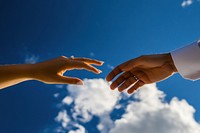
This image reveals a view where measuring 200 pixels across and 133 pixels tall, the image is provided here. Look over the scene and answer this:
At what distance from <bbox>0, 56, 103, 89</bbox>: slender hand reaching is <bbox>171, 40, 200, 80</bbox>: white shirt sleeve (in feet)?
5.78

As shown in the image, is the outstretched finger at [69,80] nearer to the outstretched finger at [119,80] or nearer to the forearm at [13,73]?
the forearm at [13,73]

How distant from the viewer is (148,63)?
202 inches

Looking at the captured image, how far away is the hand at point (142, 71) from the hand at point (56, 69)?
3.51 ft

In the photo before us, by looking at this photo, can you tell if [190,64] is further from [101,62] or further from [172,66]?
→ [101,62]

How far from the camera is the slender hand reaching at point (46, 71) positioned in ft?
12.8

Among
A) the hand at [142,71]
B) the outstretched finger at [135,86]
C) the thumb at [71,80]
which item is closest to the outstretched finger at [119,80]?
the hand at [142,71]

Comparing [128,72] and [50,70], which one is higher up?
[128,72]

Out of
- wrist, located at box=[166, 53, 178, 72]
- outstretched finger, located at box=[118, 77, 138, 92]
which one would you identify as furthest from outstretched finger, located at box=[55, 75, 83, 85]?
wrist, located at box=[166, 53, 178, 72]

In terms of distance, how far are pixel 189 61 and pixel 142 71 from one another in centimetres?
83

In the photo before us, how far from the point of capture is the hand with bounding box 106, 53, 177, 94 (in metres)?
5.07

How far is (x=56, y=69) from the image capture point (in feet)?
12.9

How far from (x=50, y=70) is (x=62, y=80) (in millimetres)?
230

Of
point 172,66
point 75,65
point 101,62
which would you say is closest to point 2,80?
point 75,65

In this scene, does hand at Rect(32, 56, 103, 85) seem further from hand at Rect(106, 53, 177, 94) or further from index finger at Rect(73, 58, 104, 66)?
hand at Rect(106, 53, 177, 94)
